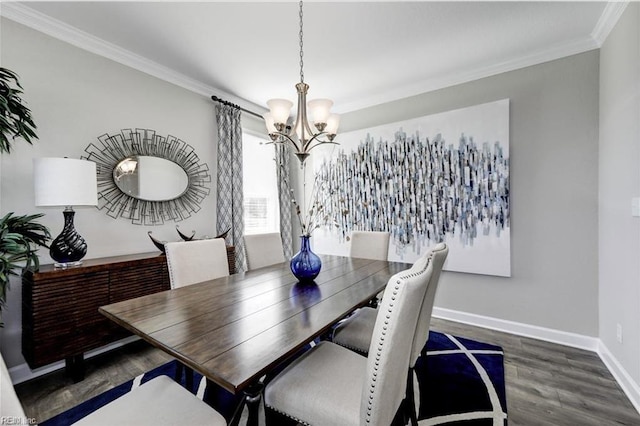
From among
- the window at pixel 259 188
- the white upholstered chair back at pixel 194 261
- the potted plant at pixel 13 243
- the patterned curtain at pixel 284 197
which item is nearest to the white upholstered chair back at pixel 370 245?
the white upholstered chair back at pixel 194 261

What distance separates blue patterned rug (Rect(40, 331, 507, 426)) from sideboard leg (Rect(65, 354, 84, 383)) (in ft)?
1.11

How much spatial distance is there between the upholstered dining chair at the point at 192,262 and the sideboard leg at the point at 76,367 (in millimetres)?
764

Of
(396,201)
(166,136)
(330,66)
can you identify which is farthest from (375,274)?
(166,136)

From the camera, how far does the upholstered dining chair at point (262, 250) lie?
253 cm

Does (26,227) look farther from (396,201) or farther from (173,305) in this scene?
(396,201)

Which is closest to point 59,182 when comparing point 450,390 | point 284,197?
point 284,197

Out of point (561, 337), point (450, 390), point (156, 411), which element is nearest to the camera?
point (156, 411)

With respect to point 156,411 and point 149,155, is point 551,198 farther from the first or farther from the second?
point 149,155

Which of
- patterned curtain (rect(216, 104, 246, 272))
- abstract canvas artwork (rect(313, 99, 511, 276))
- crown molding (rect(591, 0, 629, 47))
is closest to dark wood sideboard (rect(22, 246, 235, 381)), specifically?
patterned curtain (rect(216, 104, 246, 272))

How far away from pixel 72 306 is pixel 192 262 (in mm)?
931

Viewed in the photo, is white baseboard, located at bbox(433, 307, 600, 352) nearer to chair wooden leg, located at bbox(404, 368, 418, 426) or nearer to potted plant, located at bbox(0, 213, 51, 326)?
chair wooden leg, located at bbox(404, 368, 418, 426)

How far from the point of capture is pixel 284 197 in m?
4.29

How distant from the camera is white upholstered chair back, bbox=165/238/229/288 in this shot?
6.19ft

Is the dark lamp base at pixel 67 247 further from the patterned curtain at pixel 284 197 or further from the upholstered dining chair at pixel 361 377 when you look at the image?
the patterned curtain at pixel 284 197
